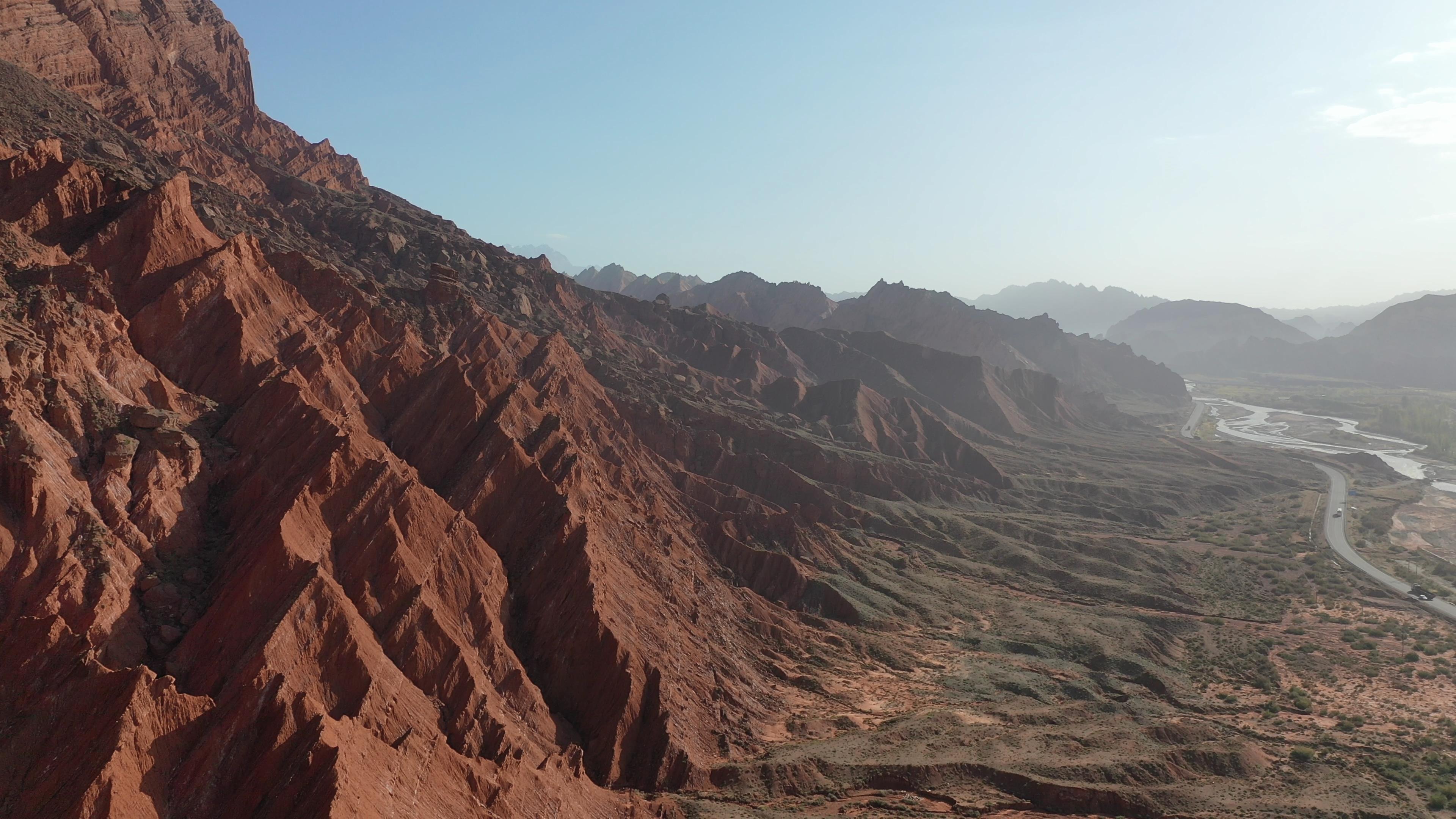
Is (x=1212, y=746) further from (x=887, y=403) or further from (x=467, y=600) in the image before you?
(x=887, y=403)

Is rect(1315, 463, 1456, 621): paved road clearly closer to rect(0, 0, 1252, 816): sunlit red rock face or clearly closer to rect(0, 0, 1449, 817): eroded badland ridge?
rect(0, 0, 1449, 817): eroded badland ridge

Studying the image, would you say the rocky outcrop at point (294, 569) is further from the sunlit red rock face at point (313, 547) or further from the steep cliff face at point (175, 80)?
the steep cliff face at point (175, 80)

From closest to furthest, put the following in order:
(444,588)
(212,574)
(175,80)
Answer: (212,574) → (444,588) → (175,80)

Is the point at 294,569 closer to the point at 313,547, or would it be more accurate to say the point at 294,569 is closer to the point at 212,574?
the point at 313,547

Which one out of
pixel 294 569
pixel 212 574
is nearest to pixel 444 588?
pixel 294 569

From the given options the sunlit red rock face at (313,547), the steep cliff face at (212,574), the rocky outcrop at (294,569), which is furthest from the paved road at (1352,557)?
the steep cliff face at (212,574)

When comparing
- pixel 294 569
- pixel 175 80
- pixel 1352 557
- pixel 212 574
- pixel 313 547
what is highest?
pixel 175 80

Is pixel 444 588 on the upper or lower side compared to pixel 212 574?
lower
